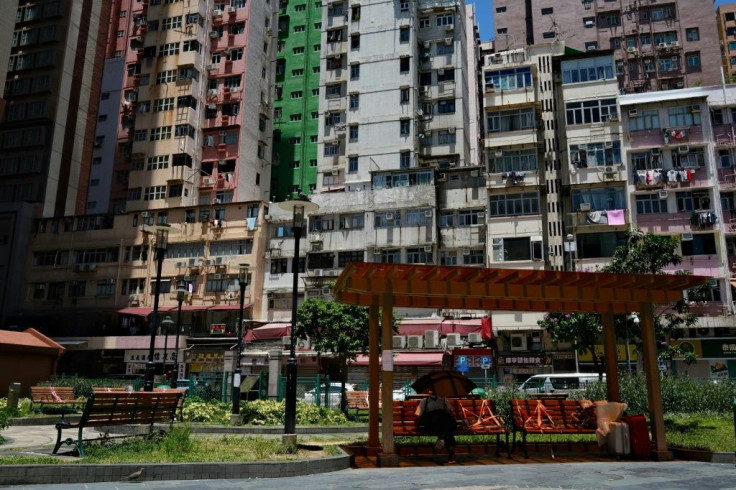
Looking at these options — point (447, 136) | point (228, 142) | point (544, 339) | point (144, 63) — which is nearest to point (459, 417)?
point (544, 339)

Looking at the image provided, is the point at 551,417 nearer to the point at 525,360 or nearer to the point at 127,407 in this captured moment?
the point at 127,407

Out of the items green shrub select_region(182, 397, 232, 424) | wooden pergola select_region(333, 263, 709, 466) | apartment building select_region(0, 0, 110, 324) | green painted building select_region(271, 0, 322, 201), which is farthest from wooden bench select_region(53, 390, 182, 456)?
green painted building select_region(271, 0, 322, 201)

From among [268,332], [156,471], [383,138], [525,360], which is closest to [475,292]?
[156,471]

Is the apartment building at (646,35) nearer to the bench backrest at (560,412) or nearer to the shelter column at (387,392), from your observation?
the bench backrest at (560,412)

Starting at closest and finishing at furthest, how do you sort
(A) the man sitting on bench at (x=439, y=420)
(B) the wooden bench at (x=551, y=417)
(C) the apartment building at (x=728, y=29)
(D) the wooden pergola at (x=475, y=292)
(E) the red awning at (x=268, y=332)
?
(D) the wooden pergola at (x=475, y=292)
(A) the man sitting on bench at (x=439, y=420)
(B) the wooden bench at (x=551, y=417)
(E) the red awning at (x=268, y=332)
(C) the apartment building at (x=728, y=29)

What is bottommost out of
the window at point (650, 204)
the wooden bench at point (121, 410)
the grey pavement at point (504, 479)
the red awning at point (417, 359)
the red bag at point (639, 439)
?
the grey pavement at point (504, 479)

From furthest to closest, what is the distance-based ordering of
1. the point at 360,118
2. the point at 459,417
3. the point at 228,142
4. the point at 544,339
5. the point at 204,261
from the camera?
1. the point at 228,142
2. the point at 360,118
3. the point at 204,261
4. the point at 544,339
5. the point at 459,417

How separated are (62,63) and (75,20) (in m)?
4.91

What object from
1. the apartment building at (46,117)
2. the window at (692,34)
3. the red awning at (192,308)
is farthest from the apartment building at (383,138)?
the apartment building at (46,117)

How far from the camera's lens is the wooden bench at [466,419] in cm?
1244

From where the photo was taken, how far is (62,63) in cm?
6050

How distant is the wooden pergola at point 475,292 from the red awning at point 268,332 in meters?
31.7

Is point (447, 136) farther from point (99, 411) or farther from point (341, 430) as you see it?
point (99, 411)

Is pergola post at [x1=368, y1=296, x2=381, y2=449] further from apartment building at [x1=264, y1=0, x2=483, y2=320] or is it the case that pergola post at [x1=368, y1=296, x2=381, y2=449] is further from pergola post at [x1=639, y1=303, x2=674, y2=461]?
apartment building at [x1=264, y1=0, x2=483, y2=320]
